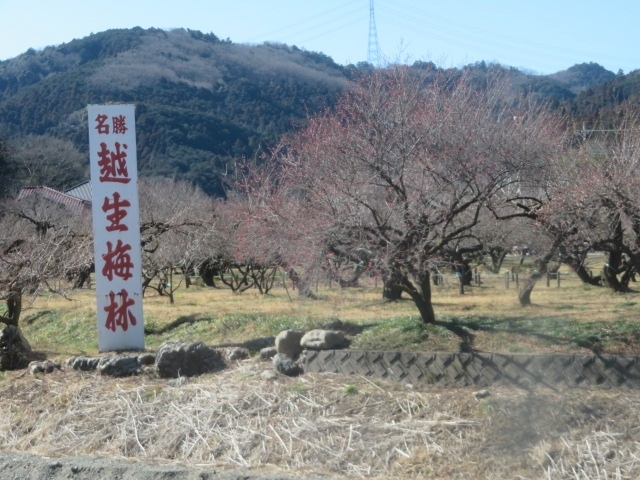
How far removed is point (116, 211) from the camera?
1209 cm

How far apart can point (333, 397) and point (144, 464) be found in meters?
1.90

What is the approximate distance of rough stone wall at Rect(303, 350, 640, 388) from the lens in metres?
7.29

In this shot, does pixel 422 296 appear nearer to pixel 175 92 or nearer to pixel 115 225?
pixel 115 225

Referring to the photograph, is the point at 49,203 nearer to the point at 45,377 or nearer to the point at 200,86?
the point at 45,377

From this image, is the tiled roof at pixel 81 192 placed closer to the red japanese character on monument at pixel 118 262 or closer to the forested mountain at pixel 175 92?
the forested mountain at pixel 175 92

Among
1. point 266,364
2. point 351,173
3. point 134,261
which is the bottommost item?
point 266,364

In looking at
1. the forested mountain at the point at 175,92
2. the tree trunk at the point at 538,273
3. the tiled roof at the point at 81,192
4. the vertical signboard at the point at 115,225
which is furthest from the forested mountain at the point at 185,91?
the vertical signboard at the point at 115,225

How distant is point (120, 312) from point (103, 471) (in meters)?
5.61

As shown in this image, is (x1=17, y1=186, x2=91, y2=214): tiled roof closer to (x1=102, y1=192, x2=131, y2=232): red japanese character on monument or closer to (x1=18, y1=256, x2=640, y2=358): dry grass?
(x1=18, y1=256, x2=640, y2=358): dry grass

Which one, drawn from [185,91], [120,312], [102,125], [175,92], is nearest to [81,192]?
[102,125]

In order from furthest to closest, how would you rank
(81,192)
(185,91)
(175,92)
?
(185,91) → (175,92) → (81,192)

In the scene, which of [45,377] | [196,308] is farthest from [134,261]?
[196,308]

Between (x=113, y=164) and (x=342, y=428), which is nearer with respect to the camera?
(x=342, y=428)

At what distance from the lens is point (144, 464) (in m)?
6.83
